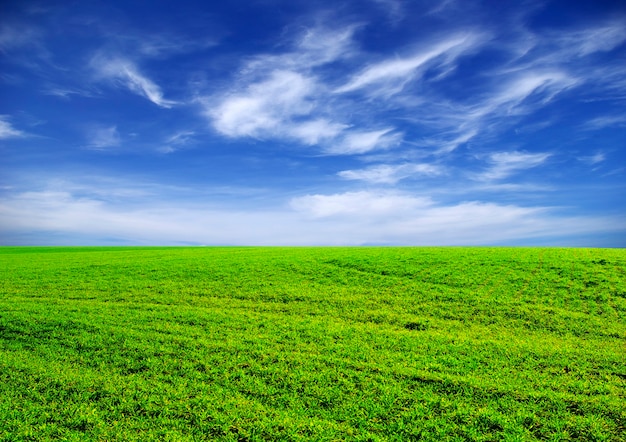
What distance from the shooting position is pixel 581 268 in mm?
30328

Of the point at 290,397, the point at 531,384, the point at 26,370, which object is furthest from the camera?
the point at 26,370

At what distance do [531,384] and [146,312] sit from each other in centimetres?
1789

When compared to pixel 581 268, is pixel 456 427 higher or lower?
lower

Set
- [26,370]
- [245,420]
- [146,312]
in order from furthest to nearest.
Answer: [146,312]
[26,370]
[245,420]

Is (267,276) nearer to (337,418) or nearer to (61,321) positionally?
(61,321)

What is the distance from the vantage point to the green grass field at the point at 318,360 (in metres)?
9.75

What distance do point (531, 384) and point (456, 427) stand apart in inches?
158

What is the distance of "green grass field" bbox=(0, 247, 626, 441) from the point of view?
384 inches

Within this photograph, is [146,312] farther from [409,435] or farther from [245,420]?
[409,435]

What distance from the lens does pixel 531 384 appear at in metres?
11.9

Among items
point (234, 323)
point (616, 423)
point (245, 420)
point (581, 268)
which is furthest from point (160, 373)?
point (581, 268)

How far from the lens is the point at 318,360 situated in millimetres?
13547

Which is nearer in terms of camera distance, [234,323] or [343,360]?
[343,360]

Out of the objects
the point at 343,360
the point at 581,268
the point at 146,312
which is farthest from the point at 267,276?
the point at 581,268
